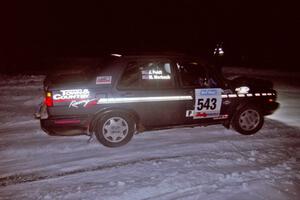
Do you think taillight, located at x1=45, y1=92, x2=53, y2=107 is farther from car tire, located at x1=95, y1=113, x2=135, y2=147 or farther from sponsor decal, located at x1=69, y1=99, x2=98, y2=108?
car tire, located at x1=95, y1=113, x2=135, y2=147

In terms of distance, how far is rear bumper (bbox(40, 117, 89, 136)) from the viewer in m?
6.07

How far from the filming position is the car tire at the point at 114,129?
6.32 m

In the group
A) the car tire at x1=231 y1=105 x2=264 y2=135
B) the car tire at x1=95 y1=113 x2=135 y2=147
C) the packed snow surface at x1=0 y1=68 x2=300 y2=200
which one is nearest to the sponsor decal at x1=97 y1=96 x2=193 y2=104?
the car tire at x1=95 y1=113 x2=135 y2=147

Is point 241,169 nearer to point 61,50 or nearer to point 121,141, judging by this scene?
point 121,141

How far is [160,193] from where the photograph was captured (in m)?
4.74

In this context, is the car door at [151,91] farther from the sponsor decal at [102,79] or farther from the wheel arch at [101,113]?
the sponsor decal at [102,79]

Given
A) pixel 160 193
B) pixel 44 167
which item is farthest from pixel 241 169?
pixel 44 167

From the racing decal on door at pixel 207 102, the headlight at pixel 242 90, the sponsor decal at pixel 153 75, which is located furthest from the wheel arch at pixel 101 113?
the headlight at pixel 242 90

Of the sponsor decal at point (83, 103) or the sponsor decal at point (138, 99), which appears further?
the sponsor decal at point (138, 99)

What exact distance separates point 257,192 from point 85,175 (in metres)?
2.48

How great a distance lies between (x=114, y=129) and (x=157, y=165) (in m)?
1.19

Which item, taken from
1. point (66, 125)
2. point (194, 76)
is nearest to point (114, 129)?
point (66, 125)

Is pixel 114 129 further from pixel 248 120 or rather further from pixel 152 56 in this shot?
pixel 248 120

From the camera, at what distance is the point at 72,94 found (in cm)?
602
